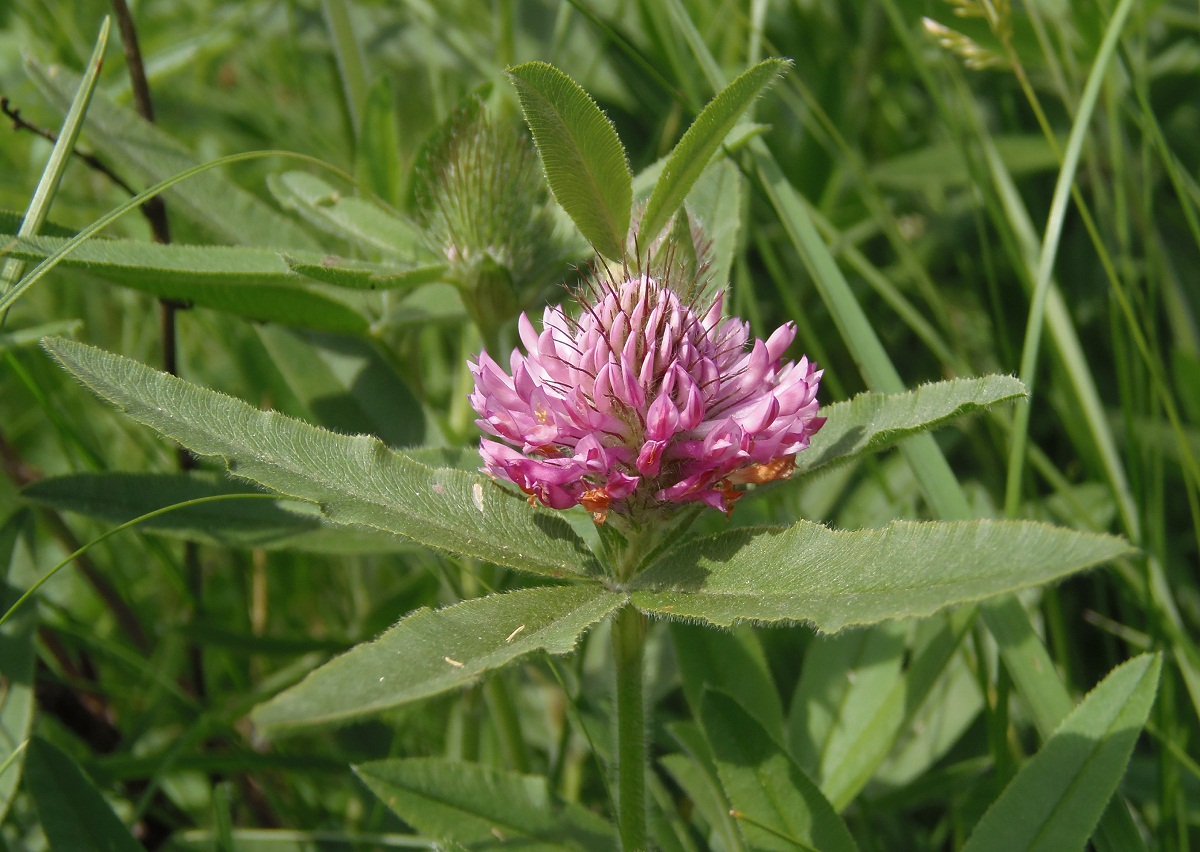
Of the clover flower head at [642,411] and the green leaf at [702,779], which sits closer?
the clover flower head at [642,411]

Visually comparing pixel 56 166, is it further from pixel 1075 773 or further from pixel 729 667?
pixel 1075 773

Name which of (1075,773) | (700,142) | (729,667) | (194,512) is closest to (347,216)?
(194,512)

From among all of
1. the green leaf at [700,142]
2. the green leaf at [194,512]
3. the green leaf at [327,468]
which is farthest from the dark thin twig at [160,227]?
the green leaf at [700,142]

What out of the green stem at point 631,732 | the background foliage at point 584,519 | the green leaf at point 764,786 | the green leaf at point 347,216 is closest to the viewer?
the green stem at point 631,732

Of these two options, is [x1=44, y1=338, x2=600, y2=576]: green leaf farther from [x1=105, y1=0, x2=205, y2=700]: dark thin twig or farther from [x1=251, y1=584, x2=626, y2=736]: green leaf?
[x1=105, y1=0, x2=205, y2=700]: dark thin twig

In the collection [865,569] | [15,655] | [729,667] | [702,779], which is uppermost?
[865,569]

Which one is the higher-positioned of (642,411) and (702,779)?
(642,411)

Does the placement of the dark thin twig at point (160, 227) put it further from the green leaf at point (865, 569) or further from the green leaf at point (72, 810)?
the green leaf at point (865, 569)

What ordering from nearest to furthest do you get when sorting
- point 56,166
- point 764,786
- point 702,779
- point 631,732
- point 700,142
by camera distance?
point 700,142
point 631,732
point 764,786
point 56,166
point 702,779
